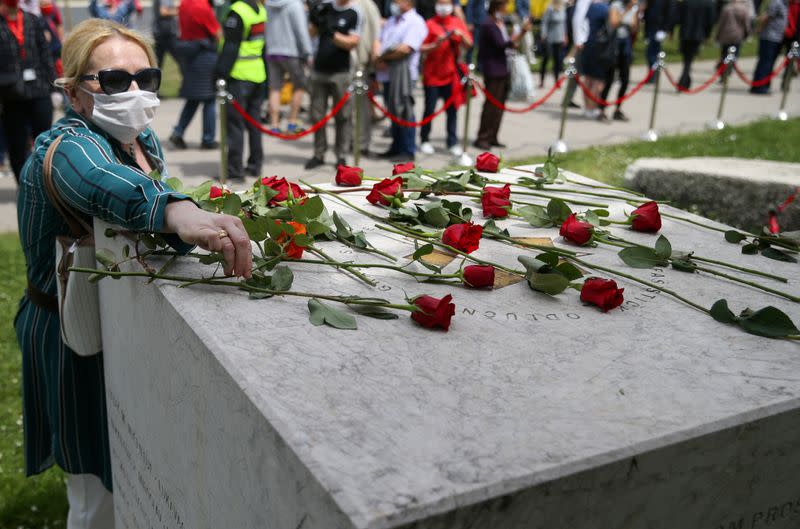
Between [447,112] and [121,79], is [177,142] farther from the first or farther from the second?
[121,79]

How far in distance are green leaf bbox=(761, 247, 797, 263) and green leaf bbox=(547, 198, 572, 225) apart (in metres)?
0.55

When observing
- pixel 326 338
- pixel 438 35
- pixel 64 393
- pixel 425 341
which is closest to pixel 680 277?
pixel 425 341

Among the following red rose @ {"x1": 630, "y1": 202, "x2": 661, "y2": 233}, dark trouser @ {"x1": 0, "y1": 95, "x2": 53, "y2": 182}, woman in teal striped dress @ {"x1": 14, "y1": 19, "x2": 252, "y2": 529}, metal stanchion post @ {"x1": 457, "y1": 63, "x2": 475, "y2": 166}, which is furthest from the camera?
metal stanchion post @ {"x1": 457, "y1": 63, "x2": 475, "y2": 166}

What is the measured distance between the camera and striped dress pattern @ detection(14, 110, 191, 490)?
2004 millimetres

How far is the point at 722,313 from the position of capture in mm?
1854

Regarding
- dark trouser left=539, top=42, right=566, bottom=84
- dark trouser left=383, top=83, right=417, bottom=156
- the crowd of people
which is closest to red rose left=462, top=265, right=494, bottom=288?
the crowd of people

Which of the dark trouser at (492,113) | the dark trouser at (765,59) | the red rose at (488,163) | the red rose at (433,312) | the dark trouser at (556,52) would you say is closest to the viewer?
the red rose at (433,312)

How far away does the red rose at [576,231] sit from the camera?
7.59 feet

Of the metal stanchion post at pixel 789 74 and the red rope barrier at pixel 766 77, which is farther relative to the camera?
the red rope barrier at pixel 766 77

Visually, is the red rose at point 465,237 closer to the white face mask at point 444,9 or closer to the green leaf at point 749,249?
the green leaf at point 749,249

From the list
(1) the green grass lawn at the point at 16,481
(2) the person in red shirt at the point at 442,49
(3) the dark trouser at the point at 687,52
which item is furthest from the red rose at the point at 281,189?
(3) the dark trouser at the point at 687,52

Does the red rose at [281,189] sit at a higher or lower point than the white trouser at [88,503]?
higher

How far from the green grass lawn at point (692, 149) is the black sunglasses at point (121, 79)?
19.8 ft

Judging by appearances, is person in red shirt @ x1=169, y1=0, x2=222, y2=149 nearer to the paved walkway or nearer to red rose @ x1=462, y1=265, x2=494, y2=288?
the paved walkway
